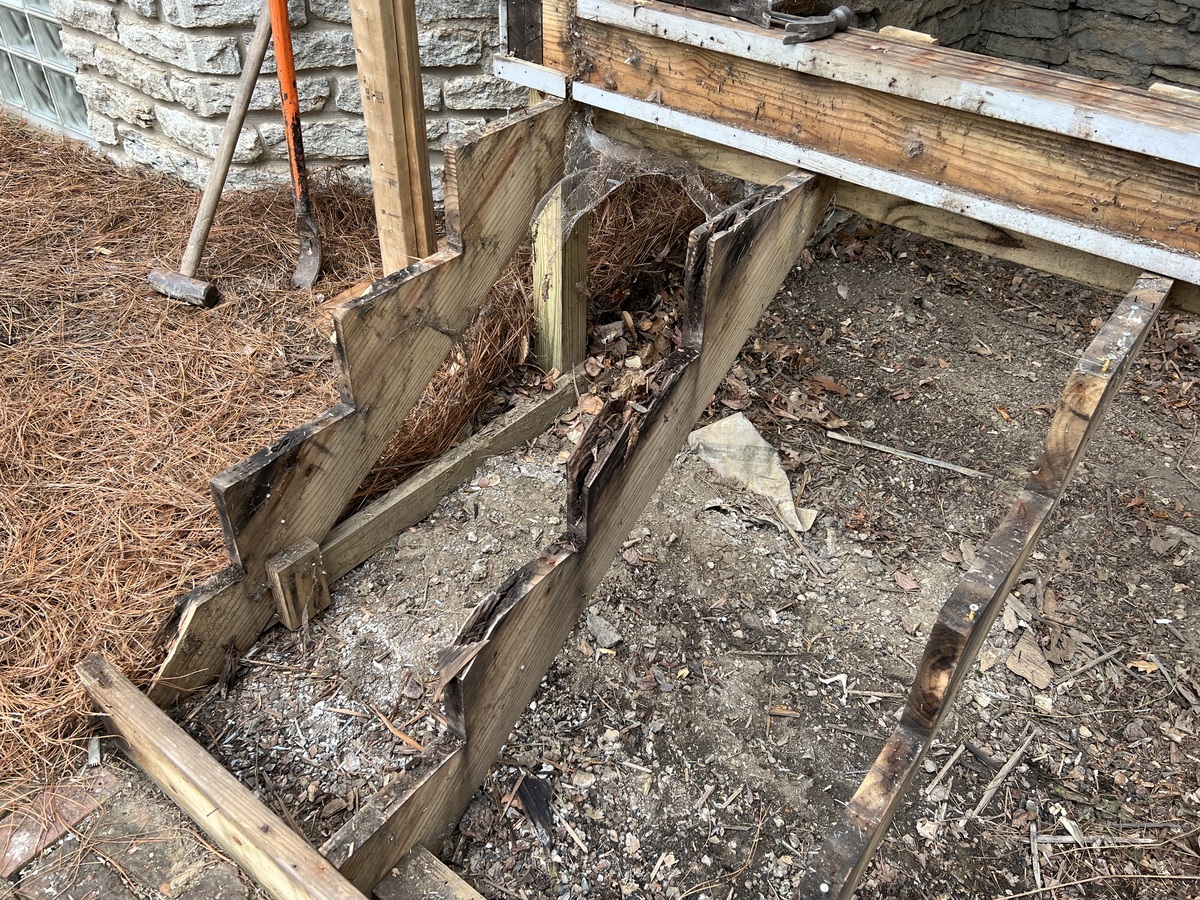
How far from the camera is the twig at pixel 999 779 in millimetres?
2182

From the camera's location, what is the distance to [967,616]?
4.29ft

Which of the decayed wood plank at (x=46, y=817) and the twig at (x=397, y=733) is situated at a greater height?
the decayed wood plank at (x=46, y=817)

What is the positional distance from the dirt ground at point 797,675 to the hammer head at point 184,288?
54.7 inches

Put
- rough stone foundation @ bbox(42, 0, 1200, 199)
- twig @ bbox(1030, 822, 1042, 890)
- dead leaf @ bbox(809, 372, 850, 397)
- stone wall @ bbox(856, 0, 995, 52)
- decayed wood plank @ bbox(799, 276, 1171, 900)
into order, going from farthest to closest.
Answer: stone wall @ bbox(856, 0, 995, 52) → rough stone foundation @ bbox(42, 0, 1200, 199) → dead leaf @ bbox(809, 372, 850, 397) → twig @ bbox(1030, 822, 1042, 890) → decayed wood plank @ bbox(799, 276, 1171, 900)

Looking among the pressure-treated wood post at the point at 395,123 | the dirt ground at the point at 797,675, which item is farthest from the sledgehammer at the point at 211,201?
the dirt ground at the point at 797,675

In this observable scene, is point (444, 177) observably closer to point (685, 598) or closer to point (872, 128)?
point (872, 128)

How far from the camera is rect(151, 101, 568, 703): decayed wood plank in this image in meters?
2.16

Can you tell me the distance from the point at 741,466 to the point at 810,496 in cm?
25

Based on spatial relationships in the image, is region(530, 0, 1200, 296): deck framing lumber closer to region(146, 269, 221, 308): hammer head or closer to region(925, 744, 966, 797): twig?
region(925, 744, 966, 797): twig

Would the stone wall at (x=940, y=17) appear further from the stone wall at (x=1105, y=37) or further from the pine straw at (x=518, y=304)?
the pine straw at (x=518, y=304)

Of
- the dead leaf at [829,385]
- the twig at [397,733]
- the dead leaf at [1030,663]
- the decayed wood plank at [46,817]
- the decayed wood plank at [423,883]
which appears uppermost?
the decayed wood plank at [423,883]

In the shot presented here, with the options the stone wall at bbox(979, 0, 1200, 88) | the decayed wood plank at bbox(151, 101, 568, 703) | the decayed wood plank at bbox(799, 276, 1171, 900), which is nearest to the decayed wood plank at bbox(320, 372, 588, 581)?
the decayed wood plank at bbox(151, 101, 568, 703)

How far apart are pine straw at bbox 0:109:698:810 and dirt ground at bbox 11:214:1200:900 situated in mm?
310

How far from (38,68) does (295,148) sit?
240 cm
